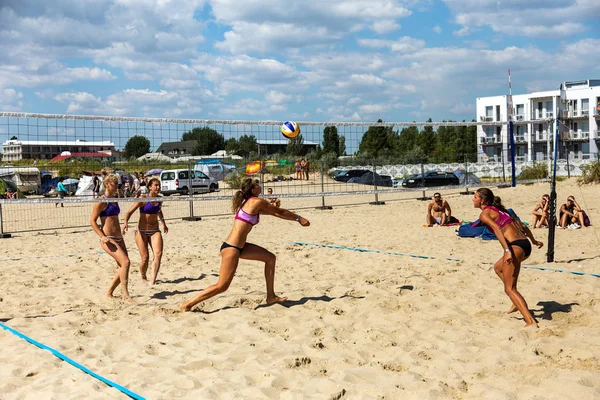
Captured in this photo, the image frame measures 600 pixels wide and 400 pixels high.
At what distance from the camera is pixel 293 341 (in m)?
4.49

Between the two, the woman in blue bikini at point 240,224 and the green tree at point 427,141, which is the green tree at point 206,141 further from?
the green tree at point 427,141

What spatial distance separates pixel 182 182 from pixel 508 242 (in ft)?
57.4

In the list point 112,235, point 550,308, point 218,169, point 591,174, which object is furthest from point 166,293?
point 591,174

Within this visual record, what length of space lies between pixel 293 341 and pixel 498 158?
1857cm

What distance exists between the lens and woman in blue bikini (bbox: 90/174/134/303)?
5.66m

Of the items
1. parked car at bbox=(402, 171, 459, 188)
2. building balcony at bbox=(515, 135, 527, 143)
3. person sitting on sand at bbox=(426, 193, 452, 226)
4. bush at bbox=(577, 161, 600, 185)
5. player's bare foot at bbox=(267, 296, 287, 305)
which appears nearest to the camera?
player's bare foot at bbox=(267, 296, 287, 305)

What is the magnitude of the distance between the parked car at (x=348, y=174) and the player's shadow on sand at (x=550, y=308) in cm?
1251

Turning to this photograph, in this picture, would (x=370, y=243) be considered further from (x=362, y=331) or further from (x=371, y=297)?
(x=362, y=331)

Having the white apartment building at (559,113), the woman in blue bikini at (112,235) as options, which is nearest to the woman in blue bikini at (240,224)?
the woman in blue bikini at (112,235)

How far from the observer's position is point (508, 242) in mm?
4922

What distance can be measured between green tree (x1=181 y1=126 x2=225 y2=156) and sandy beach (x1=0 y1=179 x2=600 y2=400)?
20.8 feet

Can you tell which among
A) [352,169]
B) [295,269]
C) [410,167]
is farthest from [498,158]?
[295,269]

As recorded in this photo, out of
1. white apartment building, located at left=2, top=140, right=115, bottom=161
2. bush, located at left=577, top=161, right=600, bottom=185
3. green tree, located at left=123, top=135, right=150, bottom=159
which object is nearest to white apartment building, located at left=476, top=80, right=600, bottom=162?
bush, located at left=577, top=161, right=600, bottom=185

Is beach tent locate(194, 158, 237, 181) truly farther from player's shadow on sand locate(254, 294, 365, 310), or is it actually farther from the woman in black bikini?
the woman in black bikini
